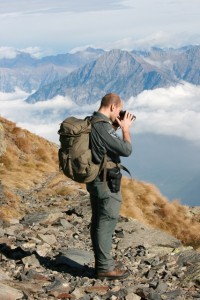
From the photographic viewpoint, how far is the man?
25.7 feet

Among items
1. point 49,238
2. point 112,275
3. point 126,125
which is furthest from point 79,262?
point 126,125

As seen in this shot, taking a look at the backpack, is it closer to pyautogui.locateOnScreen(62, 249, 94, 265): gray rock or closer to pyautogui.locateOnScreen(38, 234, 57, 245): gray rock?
pyautogui.locateOnScreen(62, 249, 94, 265): gray rock

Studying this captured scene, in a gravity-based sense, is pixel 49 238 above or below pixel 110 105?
below

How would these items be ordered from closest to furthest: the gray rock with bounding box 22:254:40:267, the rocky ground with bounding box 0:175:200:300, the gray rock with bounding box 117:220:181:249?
the rocky ground with bounding box 0:175:200:300
the gray rock with bounding box 22:254:40:267
the gray rock with bounding box 117:220:181:249

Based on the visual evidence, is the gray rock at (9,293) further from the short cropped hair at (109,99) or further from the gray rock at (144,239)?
the gray rock at (144,239)

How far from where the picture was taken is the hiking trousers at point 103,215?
8.23 m

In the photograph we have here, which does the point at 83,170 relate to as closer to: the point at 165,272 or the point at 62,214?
the point at 165,272

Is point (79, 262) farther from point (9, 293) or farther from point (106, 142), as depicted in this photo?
point (106, 142)

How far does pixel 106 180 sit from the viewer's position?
324 inches

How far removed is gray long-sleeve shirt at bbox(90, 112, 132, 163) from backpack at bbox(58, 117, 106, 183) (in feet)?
A: 0.30

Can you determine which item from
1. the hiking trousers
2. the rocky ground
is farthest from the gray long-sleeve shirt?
the rocky ground

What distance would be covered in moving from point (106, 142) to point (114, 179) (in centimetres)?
82

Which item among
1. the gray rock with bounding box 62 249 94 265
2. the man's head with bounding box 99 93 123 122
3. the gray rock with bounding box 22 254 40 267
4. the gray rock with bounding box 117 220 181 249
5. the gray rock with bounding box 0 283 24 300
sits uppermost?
the man's head with bounding box 99 93 123 122

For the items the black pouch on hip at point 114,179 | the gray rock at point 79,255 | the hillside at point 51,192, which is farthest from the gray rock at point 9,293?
the hillside at point 51,192
